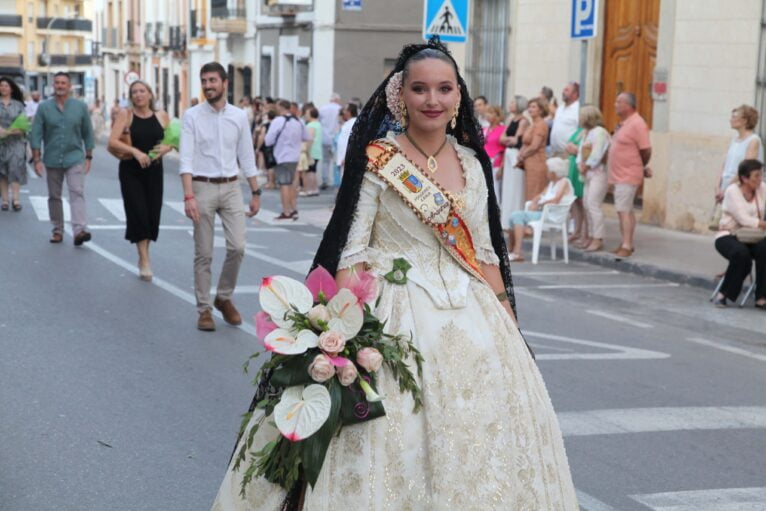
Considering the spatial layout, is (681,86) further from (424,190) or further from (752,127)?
(424,190)

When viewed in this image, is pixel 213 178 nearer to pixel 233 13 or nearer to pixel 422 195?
pixel 422 195

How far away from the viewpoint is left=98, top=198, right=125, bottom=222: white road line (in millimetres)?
18844

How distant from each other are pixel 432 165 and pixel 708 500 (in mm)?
2336

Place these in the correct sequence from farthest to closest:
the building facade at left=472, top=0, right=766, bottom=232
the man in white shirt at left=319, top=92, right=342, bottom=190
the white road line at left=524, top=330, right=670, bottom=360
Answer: the man in white shirt at left=319, top=92, right=342, bottom=190 < the building facade at left=472, top=0, right=766, bottom=232 < the white road line at left=524, top=330, right=670, bottom=360

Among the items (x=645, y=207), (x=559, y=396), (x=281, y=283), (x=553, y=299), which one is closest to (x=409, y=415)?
(x=281, y=283)

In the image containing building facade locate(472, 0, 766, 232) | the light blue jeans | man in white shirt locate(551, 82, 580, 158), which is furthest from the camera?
building facade locate(472, 0, 766, 232)

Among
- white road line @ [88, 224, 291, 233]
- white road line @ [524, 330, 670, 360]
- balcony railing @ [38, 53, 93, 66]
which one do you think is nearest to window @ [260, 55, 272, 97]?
white road line @ [88, 224, 291, 233]

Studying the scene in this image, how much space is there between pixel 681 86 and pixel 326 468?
1538cm

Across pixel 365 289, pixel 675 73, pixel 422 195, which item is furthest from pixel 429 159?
pixel 675 73

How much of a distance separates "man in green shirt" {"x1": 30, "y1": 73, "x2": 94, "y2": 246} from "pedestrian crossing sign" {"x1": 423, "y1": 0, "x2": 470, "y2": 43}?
4505mm

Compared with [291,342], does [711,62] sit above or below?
above

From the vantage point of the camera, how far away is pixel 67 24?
103 metres

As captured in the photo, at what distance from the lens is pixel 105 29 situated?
74312mm

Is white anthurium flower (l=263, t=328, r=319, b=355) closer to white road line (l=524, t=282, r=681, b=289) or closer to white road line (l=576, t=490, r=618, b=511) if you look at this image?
white road line (l=576, t=490, r=618, b=511)
